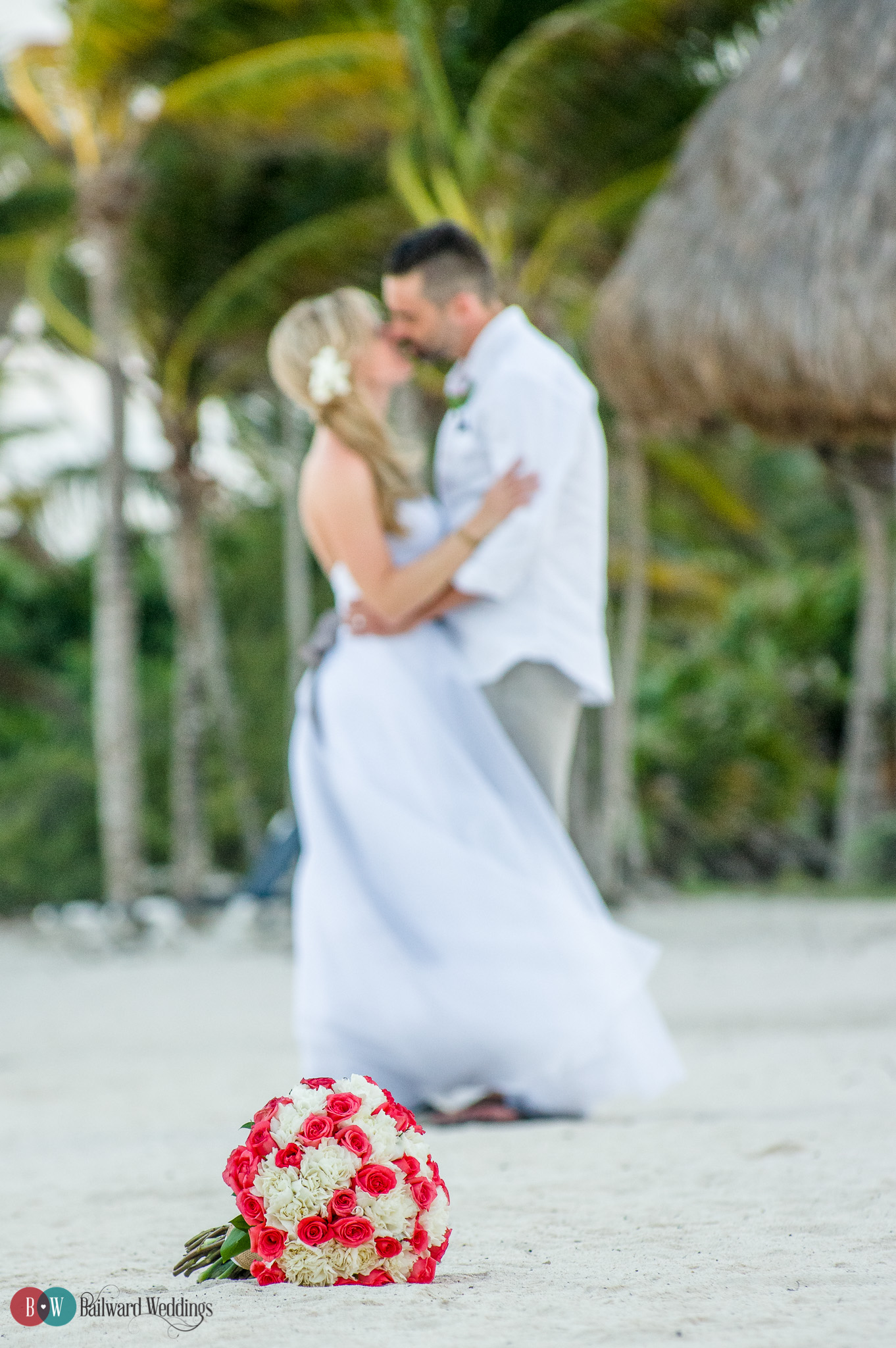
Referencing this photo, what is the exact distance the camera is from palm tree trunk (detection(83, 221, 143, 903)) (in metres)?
9.77

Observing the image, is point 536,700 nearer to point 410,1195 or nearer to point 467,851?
point 467,851

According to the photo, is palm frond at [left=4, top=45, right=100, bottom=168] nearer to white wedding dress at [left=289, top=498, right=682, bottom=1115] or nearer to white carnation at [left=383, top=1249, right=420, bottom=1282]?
white wedding dress at [left=289, top=498, right=682, bottom=1115]

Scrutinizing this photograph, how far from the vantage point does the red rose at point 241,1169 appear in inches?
66.2

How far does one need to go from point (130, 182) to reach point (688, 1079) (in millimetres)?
8347

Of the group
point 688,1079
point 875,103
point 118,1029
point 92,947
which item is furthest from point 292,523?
point 688,1079

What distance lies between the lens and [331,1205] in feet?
5.41

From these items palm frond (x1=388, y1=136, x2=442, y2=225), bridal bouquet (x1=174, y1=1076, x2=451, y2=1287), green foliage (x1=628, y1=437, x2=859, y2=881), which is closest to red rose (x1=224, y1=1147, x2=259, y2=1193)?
bridal bouquet (x1=174, y1=1076, x2=451, y2=1287)

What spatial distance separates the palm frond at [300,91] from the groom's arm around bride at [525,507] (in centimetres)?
624

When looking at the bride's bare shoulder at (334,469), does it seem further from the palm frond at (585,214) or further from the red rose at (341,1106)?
the palm frond at (585,214)

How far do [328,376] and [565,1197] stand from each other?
1675 mm

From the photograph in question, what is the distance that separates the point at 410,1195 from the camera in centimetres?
→ 167

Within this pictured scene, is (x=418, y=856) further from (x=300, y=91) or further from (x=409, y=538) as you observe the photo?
(x=300, y=91)

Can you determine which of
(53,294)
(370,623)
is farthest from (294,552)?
(370,623)

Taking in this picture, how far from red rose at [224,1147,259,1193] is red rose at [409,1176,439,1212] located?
0.18 meters
